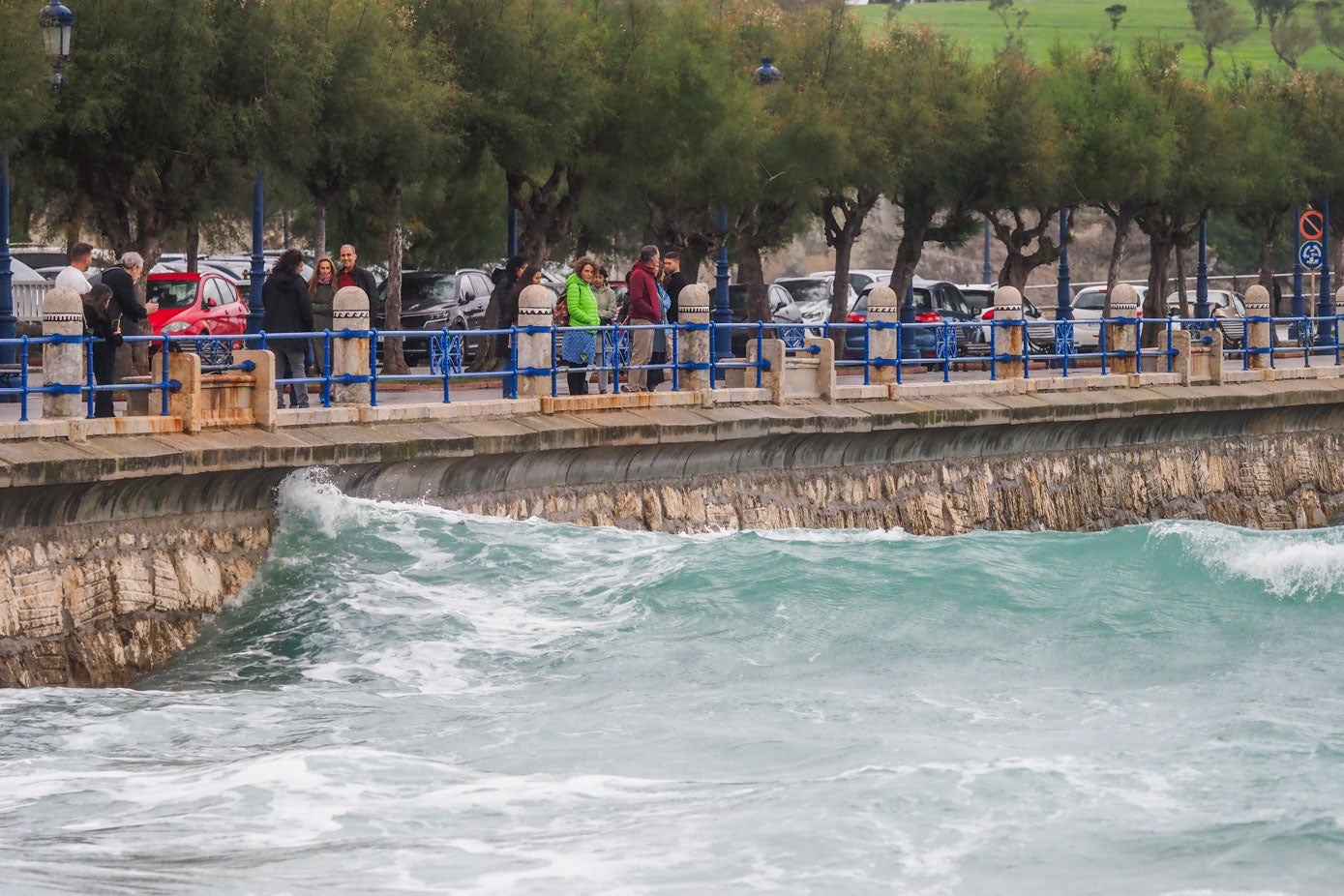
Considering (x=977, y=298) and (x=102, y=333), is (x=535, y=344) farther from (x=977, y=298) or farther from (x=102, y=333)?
(x=977, y=298)

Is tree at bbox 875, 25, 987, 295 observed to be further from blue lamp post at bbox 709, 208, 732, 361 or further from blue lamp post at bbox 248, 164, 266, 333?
blue lamp post at bbox 248, 164, 266, 333

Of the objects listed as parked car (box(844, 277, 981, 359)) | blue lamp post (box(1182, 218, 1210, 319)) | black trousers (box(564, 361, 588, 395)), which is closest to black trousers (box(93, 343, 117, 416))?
black trousers (box(564, 361, 588, 395))

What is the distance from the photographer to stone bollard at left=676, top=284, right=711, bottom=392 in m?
20.8

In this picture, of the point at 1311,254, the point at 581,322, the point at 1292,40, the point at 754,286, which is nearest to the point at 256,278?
the point at 581,322

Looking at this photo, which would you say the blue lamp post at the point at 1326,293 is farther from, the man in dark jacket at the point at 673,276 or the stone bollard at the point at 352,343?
the stone bollard at the point at 352,343

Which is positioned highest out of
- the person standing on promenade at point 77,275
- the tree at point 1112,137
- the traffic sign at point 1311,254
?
the tree at point 1112,137

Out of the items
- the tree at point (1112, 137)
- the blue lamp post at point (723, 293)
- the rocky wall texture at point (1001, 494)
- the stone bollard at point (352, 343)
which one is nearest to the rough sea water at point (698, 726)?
the rocky wall texture at point (1001, 494)

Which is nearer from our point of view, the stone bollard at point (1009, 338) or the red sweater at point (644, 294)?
the red sweater at point (644, 294)

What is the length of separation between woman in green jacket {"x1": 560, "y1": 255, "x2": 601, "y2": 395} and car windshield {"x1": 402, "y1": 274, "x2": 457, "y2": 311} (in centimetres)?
1282

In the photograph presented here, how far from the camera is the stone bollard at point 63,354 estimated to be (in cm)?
1488

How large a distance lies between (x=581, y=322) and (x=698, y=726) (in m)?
7.75

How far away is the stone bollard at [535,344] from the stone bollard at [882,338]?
4.90 metres

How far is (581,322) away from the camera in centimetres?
2025

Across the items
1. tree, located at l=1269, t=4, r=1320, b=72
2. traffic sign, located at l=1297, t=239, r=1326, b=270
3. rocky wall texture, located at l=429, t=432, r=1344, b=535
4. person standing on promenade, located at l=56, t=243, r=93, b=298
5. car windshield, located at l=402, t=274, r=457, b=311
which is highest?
tree, located at l=1269, t=4, r=1320, b=72
